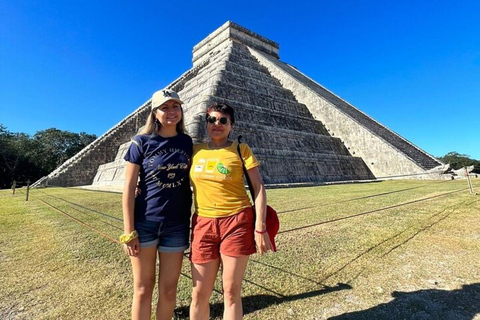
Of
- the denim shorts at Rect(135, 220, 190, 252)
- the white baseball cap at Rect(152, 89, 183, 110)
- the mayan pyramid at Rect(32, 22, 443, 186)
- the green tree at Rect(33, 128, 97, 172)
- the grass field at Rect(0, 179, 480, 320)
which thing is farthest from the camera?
the green tree at Rect(33, 128, 97, 172)

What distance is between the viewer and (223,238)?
1855mm

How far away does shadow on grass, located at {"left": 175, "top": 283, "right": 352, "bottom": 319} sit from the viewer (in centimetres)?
234

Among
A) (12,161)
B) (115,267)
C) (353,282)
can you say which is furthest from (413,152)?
(12,161)

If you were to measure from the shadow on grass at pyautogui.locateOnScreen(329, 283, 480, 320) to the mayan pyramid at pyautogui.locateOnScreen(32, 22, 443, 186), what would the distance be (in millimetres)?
10065

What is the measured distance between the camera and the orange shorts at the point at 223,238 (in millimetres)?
1817

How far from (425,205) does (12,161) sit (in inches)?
1457

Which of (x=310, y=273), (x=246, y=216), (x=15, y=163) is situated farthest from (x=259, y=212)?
(x=15, y=163)

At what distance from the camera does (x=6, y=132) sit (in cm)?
3384

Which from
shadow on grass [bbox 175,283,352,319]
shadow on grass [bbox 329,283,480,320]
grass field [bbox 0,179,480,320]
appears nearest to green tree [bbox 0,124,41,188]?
grass field [bbox 0,179,480,320]

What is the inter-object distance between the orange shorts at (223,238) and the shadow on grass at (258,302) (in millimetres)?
792

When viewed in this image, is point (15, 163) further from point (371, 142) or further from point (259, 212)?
point (259, 212)

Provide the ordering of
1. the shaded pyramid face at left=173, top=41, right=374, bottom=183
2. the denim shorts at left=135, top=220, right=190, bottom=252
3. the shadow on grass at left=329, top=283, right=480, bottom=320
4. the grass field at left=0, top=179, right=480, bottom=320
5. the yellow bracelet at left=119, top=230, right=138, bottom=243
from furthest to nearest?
the shaded pyramid face at left=173, top=41, right=374, bottom=183 < the grass field at left=0, top=179, right=480, bottom=320 < the shadow on grass at left=329, top=283, right=480, bottom=320 < the denim shorts at left=135, top=220, right=190, bottom=252 < the yellow bracelet at left=119, top=230, right=138, bottom=243

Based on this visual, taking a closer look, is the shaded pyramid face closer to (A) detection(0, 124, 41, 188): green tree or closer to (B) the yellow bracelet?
(B) the yellow bracelet

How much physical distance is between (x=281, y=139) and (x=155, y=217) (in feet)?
44.9
